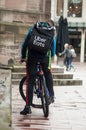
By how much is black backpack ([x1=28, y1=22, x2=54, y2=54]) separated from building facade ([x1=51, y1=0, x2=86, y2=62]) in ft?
129

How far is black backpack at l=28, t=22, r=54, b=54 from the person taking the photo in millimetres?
9086

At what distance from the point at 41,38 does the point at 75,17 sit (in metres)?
41.2

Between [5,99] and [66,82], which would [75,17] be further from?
[5,99]

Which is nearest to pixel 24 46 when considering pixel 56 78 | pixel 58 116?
pixel 58 116

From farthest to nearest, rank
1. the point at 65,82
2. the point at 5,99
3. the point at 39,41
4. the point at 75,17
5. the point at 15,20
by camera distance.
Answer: the point at 75,17 < the point at 65,82 < the point at 15,20 < the point at 39,41 < the point at 5,99

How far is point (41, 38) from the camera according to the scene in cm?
913

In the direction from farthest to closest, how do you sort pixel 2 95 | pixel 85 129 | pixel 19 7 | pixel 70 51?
pixel 70 51
pixel 19 7
pixel 85 129
pixel 2 95

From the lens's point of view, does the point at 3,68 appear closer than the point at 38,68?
Yes

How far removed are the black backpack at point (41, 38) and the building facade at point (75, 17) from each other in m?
39.4

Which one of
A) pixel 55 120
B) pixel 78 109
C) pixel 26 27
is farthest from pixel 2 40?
pixel 55 120

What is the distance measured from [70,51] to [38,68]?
25118mm

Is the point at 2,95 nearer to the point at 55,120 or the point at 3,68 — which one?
the point at 3,68

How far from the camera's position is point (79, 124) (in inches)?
340

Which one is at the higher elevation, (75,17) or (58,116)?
(58,116)
